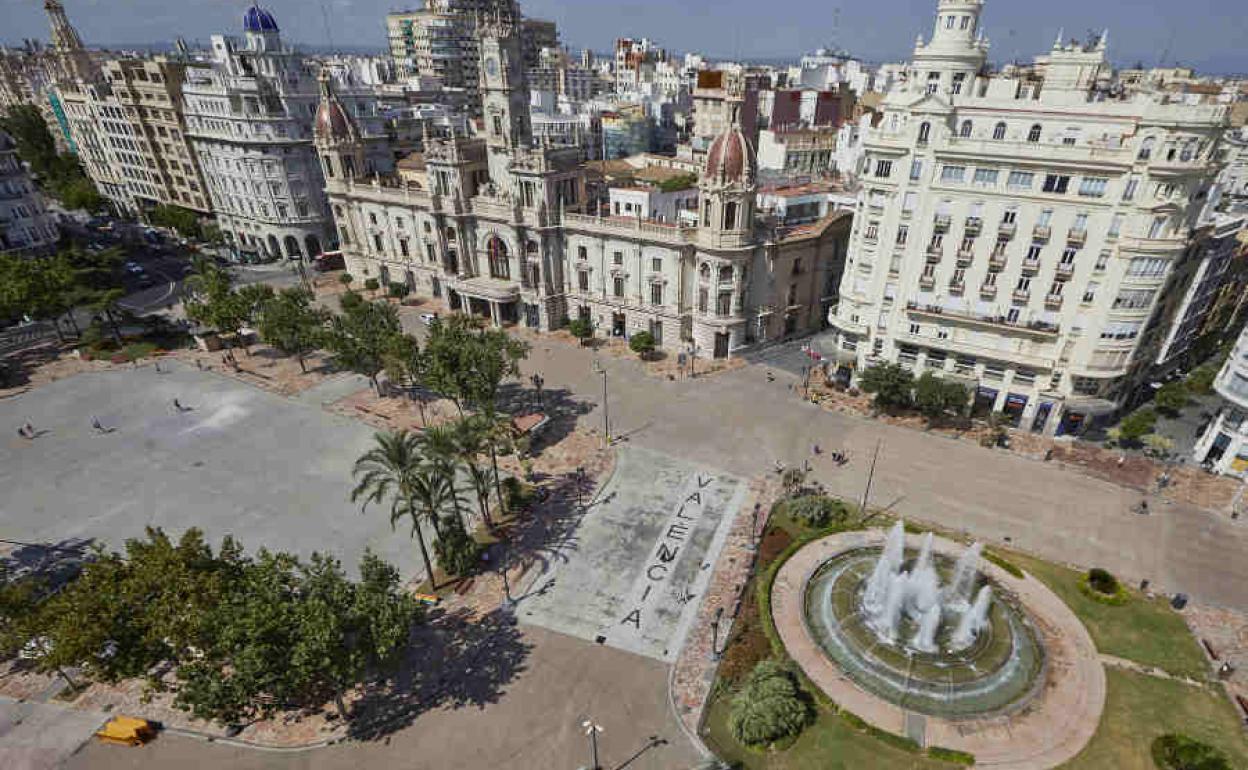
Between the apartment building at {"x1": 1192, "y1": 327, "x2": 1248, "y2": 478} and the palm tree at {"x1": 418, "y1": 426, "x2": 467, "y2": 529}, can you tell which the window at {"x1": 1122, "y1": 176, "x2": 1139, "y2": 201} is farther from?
the palm tree at {"x1": 418, "y1": 426, "x2": 467, "y2": 529}

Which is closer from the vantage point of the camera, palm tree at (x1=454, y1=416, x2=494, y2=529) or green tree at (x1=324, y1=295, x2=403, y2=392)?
palm tree at (x1=454, y1=416, x2=494, y2=529)

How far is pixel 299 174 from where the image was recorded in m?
104

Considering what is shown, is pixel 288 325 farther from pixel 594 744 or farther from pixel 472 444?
pixel 594 744

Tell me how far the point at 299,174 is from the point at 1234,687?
416 ft

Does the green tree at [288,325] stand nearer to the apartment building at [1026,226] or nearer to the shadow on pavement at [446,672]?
the shadow on pavement at [446,672]

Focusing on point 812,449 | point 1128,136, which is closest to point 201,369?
point 812,449

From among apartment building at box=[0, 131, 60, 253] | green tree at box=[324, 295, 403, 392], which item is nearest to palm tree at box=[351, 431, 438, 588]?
green tree at box=[324, 295, 403, 392]

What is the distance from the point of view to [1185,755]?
3005 cm

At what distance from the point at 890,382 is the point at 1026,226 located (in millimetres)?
17321

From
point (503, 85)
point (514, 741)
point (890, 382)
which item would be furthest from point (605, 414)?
point (503, 85)

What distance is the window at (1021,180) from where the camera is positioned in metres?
50.2

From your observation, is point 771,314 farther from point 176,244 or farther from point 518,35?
point 176,244

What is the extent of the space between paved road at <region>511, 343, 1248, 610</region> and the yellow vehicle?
39.6m

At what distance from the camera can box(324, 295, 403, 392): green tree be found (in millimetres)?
62188
